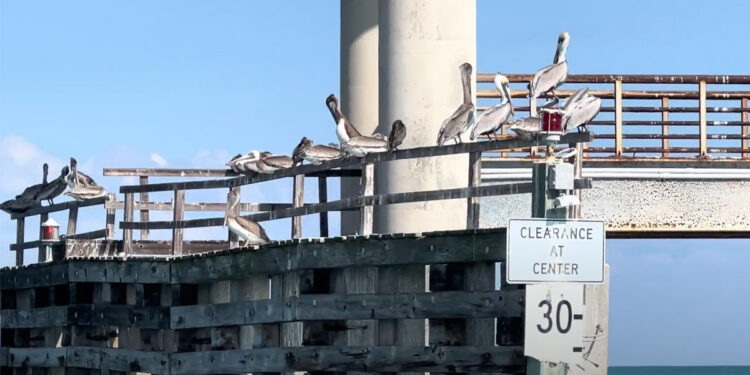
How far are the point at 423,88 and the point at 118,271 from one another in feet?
16.9

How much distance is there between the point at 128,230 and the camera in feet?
76.3

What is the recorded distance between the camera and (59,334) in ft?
79.0

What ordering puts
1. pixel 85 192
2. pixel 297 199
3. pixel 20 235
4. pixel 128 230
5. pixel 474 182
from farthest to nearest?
1. pixel 20 235
2. pixel 85 192
3. pixel 128 230
4. pixel 297 199
5. pixel 474 182

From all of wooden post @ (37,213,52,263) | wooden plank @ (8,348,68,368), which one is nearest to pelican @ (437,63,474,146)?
wooden plank @ (8,348,68,368)

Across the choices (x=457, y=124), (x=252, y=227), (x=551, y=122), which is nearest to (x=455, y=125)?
(x=457, y=124)

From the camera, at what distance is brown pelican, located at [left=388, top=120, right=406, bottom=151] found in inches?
728

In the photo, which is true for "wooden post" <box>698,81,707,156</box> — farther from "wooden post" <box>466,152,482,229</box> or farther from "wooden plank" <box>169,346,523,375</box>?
"wooden post" <box>466,152,482,229</box>

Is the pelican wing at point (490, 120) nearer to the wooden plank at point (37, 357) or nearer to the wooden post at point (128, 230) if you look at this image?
the wooden post at point (128, 230)

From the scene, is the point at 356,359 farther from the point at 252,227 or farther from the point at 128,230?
the point at 128,230

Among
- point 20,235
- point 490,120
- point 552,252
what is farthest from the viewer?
point 20,235

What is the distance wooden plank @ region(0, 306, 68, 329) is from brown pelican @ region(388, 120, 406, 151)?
682cm

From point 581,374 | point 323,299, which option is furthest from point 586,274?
point 323,299

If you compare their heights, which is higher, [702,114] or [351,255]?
[702,114]

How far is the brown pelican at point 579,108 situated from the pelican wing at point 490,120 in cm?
99
